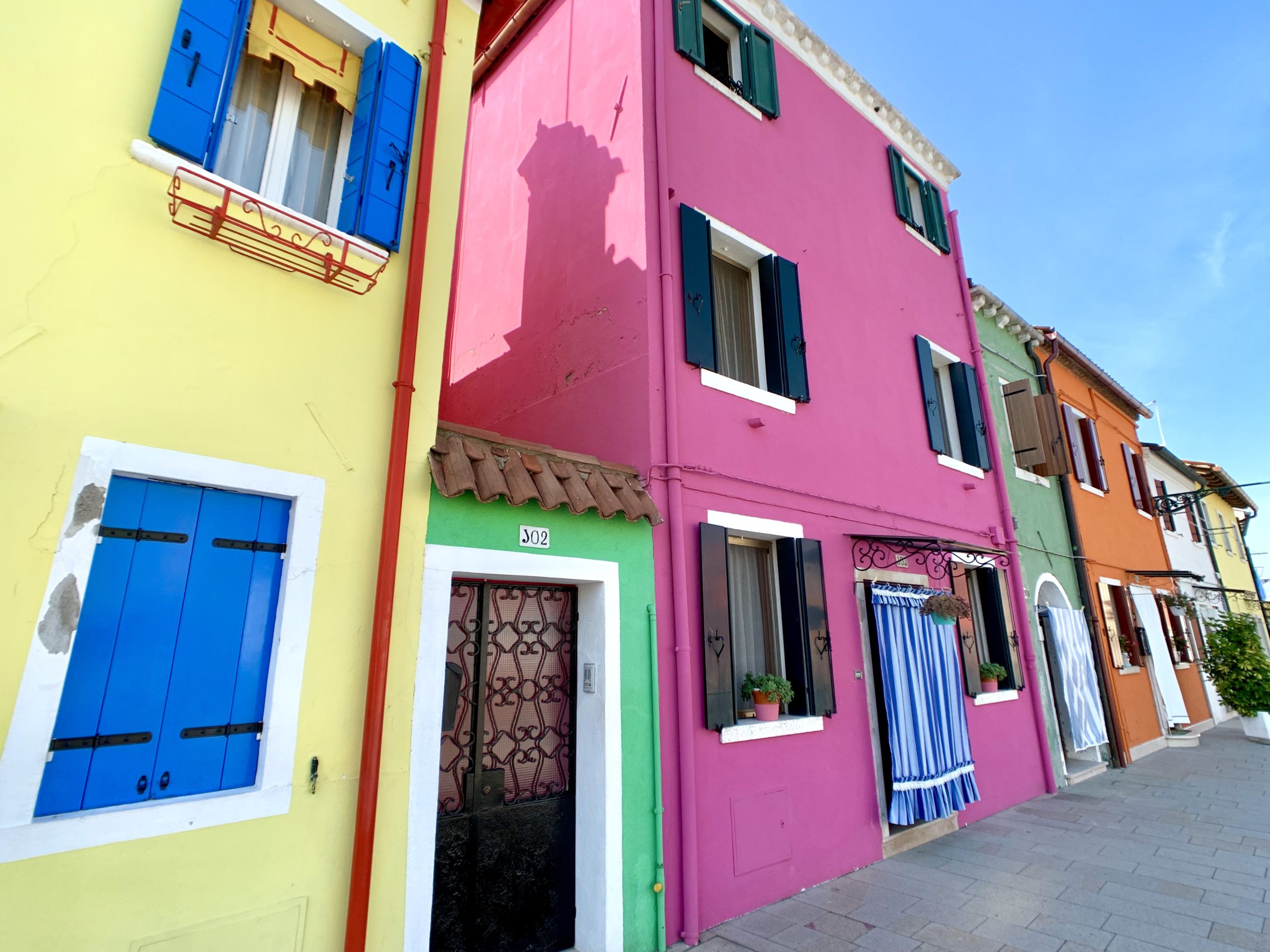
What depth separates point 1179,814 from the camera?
739cm

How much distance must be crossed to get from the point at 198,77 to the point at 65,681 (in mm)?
2979

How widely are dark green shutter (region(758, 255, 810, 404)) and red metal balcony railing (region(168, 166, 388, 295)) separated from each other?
13.0ft

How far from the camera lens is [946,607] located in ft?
21.9

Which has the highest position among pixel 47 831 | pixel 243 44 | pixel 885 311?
pixel 885 311

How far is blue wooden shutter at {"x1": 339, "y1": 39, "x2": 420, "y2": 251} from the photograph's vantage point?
3773mm

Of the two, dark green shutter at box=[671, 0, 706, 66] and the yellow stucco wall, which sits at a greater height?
dark green shutter at box=[671, 0, 706, 66]

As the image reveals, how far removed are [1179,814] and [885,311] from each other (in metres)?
6.72

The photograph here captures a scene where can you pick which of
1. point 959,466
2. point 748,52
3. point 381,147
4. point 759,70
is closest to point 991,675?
point 959,466

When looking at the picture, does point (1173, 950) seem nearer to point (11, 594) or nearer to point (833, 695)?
point (833, 695)

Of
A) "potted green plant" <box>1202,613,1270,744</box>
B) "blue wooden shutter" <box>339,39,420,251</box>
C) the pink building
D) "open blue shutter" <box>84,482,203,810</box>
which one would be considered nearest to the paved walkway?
the pink building

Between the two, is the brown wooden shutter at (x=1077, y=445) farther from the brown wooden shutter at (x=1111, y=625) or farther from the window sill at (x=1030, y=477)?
the brown wooden shutter at (x=1111, y=625)

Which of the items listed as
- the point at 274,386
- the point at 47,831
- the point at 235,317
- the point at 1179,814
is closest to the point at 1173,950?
the point at 1179,814

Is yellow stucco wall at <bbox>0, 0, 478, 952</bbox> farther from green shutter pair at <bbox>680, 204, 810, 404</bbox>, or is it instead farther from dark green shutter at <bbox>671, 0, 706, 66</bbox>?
dark green shutter at <bbox>671, 0, 706, 66</bbox>

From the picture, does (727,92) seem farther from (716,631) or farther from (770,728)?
(770,728)
